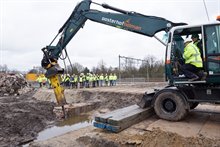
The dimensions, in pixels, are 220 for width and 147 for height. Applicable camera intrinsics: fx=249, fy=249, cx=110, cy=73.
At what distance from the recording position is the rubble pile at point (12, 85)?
24.4 metres

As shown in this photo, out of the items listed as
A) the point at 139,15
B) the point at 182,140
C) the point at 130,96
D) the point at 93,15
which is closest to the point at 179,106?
the point at 182,140

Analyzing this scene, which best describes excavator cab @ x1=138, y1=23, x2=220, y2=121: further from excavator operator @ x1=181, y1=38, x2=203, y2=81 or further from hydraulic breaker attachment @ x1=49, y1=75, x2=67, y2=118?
hydraulic breaker attachment @ x1=49, y1=75, x2=67, y2=118

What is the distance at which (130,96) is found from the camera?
15.4 metres

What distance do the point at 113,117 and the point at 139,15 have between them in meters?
3.77

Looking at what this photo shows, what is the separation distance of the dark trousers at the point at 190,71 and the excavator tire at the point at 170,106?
0.61m

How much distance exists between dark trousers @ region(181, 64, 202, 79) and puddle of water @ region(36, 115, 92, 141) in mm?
5289

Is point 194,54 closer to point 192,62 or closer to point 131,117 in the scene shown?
point 192,62

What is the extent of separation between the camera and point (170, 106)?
280 inches

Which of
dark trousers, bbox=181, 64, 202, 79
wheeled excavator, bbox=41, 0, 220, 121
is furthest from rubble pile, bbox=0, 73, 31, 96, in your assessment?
dark trousers, bbox=181, 64, 202, 79

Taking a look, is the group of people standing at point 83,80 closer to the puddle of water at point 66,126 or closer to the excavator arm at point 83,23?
the puddle of water at point 66,126

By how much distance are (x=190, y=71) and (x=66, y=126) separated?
6.13 meters

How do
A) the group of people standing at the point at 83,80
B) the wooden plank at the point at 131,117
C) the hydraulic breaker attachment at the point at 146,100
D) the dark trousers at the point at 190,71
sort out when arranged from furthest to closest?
the group of people standing at the point at 83,80, the hydraulic breaker attachment at the point at 146,100, the dark trousers at the point at 190,71, the wooden plank at the point at 131,117

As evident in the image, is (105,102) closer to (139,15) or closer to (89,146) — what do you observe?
(139,15)

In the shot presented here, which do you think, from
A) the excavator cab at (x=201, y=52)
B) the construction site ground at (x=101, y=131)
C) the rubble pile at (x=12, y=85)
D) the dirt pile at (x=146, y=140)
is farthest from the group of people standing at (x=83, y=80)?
the dirt pile at (x=146, y=140)
